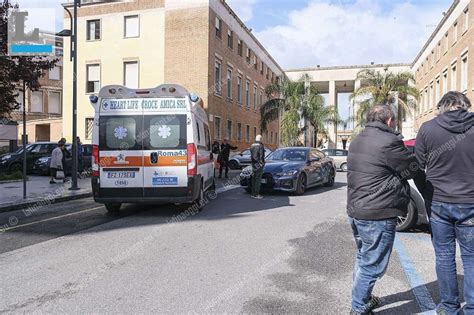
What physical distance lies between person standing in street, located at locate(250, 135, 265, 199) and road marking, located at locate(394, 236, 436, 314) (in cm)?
546

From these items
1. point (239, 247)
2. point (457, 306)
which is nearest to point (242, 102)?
point (239, 247)

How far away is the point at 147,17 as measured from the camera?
2702 centimetres

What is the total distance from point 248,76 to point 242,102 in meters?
3.02

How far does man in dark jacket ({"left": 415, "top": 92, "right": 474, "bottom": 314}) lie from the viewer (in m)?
3.10

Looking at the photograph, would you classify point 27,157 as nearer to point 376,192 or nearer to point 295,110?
point 376,192

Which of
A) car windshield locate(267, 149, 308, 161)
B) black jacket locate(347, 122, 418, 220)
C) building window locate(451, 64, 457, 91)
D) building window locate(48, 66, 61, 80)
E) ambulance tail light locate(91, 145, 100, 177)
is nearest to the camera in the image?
black jacket locate(347, 122, 418, 220)

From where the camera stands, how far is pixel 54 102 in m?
47.7

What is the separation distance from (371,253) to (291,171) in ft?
26.9

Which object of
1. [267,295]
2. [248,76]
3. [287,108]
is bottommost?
[267,295]

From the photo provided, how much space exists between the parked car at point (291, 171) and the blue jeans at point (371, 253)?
26.3 ft

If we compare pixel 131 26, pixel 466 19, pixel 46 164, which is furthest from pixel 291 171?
pixel 466 19

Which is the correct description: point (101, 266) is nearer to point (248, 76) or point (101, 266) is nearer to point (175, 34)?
point (175, 34)

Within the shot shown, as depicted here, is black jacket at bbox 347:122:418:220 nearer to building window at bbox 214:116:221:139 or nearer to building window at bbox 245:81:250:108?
building window at bbox 214:116:221:139

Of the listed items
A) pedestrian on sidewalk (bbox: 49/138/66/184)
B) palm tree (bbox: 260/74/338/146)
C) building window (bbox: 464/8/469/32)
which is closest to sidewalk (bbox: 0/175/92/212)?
pedestrian on sidewalk (bbox: 49/138/66/184)
